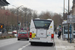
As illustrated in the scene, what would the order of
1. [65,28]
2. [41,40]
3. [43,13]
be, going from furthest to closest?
1. [43,13]
2. [65,28]
3. [41,40]

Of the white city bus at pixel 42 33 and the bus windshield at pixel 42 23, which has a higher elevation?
the bus windshield at pixel 42 23

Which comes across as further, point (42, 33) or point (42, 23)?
point (42, 23)

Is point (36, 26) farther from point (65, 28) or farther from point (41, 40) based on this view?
point (65, 28)

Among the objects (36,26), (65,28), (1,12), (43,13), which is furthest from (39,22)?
(43,13)

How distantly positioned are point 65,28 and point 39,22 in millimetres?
17704

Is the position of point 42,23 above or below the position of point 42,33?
above

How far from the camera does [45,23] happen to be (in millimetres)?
22531

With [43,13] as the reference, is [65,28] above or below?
below

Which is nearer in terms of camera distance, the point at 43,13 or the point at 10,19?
the point at 10,19

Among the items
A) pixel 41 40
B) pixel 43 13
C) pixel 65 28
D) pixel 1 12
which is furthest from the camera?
pixel 43 13

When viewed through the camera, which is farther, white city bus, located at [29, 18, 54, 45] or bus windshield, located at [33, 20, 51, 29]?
bus windshield, located at [33, 20, 51, 29]

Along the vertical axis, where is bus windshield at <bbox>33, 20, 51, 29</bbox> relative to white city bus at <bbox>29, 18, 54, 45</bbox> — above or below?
above

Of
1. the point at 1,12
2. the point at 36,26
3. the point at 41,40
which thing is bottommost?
the point at 41,40

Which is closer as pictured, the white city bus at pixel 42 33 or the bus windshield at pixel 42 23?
the white city bus at pixel 42 33
